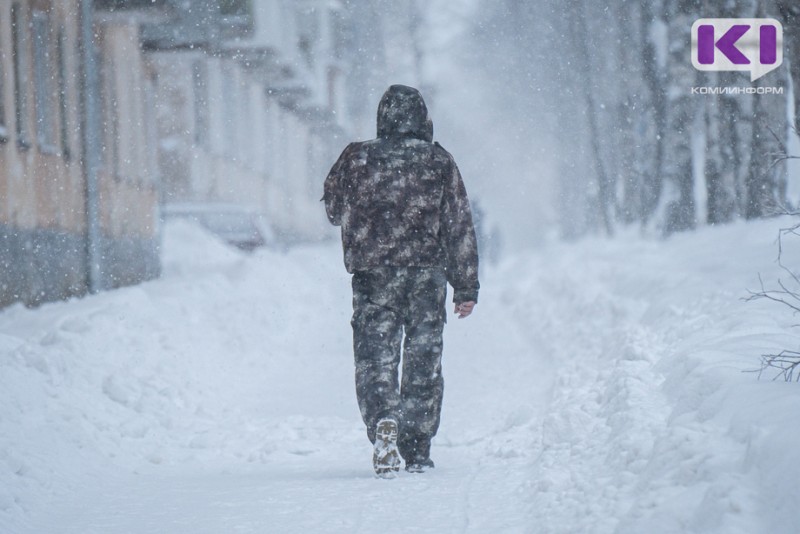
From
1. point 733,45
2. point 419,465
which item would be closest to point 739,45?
point 733,45

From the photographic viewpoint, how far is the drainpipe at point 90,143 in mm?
12812

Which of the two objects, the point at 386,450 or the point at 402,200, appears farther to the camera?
the point at 402,200

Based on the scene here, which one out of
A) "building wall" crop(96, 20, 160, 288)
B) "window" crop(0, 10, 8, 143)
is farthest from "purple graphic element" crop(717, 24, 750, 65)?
"window" crop(0, 10, 8, 143)

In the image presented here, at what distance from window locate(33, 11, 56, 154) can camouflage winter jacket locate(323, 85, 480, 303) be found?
786 cm

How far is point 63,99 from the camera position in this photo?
13000 mm

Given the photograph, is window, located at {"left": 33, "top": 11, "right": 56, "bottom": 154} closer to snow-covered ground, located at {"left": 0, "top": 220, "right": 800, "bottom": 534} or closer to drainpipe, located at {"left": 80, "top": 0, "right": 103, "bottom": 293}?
drainpipe, located at {"left": 80, "top": 0, "right": 103, "bottom": 293}

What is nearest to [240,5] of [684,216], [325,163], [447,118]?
[684,216]

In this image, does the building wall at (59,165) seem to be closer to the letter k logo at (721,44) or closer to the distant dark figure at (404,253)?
the distant dark figure at (404,253)

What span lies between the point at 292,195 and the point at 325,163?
841cm

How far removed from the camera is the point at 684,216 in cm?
1917

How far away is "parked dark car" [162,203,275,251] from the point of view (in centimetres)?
1959

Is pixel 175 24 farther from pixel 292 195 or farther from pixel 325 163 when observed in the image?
A: pixel 325 163

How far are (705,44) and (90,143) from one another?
9755 mm

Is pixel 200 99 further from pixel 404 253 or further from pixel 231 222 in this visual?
pixel 404 253
